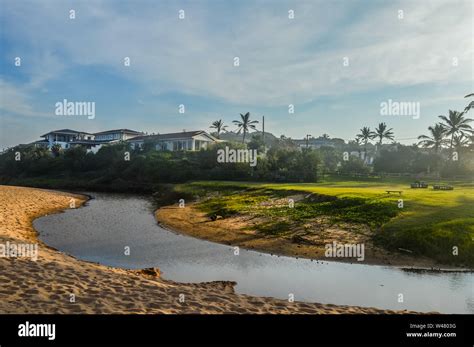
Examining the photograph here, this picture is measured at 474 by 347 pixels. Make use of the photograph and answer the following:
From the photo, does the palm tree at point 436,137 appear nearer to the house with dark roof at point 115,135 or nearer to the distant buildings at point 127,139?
the distant buildings at point 127,139

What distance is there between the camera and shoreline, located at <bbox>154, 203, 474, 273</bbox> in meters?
20.1

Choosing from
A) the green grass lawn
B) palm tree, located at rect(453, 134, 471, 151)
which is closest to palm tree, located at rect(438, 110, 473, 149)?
palm tree, located at rect(453, 134, 471, 151)

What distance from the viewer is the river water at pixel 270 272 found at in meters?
15.1

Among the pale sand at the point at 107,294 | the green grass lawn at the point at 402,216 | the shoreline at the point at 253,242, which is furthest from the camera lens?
the green grass lawn at the point at 402,216

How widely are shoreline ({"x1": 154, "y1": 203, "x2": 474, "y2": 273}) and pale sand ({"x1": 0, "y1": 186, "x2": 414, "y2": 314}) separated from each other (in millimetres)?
7696

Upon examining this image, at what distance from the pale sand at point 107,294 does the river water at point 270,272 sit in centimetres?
182

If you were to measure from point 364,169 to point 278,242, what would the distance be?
53.3 m

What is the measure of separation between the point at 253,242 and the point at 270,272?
684 cm

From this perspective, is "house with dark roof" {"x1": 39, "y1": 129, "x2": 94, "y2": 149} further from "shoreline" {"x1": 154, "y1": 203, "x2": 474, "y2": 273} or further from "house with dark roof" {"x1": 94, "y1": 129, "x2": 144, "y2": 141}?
"shoreline" {"x1": 154, "y1": 203, "x2": 474, "y2": 273}

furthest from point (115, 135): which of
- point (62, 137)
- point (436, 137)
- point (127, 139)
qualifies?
point (436, 137)

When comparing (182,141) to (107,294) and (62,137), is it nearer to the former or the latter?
(62,137)

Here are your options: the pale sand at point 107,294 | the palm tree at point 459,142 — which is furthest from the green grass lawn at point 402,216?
the palm tree at point 459,142
